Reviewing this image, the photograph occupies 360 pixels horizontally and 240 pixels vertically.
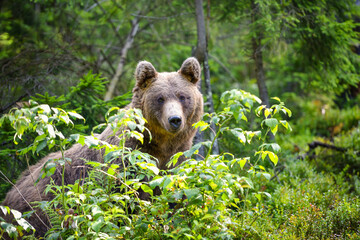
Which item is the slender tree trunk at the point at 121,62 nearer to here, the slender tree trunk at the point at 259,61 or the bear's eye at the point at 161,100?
the slender tree trunk at the point at 259,61

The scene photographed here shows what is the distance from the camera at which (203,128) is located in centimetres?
338

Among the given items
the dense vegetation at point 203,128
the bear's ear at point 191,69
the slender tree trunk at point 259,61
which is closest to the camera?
the dense vegetation at point 203,128

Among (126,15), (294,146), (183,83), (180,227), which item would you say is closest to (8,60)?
(126,15)

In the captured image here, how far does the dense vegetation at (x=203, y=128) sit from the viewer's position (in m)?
3.27

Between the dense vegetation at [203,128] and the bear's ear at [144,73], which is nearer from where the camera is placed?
the dense vegetation at [203,128]

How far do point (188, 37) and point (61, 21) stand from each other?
357 centimetres

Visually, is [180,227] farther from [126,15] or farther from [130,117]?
[126,15]

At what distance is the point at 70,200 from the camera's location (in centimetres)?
313

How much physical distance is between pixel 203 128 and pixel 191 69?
202 cm

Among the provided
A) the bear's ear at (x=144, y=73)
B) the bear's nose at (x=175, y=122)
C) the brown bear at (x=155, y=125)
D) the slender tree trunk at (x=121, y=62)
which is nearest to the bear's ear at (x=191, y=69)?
the brown bear at (x=155, y=125)

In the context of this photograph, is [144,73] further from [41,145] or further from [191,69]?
[41,145]

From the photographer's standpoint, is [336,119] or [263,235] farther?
[336,119]

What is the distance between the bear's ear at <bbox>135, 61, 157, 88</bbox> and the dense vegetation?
1.88ft

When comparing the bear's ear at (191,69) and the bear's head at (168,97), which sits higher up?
the bear's ear at (191,69)
